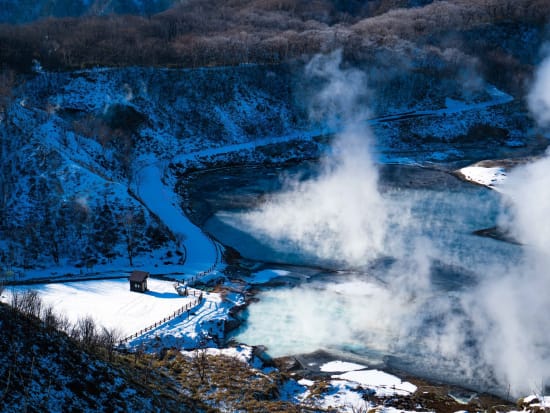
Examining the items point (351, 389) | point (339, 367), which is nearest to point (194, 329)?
point (339, 367)

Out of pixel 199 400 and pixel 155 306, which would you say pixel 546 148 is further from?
pixel 199 400

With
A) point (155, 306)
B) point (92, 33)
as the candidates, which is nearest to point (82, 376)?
point (155, 306)

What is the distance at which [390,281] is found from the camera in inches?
1802

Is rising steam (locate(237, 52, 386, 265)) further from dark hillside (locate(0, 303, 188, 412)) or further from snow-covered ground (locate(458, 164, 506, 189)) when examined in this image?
dark hillside (locate(0, 303, 188, 412))

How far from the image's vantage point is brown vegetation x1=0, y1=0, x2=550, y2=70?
9500 cm

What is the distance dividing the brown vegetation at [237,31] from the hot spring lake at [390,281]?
3762 centimetres

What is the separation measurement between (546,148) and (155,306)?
6732 cm

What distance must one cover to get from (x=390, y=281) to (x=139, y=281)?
1770 centimetres

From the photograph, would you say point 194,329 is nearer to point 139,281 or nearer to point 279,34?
point 139,281

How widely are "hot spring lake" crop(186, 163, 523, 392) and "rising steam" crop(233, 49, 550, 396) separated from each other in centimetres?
12

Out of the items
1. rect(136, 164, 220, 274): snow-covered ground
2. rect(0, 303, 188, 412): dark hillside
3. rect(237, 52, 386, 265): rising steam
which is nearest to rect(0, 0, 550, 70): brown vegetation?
rect(237, 52, 386, 265): rising steam

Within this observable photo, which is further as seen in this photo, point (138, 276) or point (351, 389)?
point (138, 276)

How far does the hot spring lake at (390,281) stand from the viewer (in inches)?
1458

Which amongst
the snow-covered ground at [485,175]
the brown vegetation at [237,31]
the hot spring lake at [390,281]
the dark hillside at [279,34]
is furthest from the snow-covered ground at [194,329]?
the dark hillside at [279,34]
